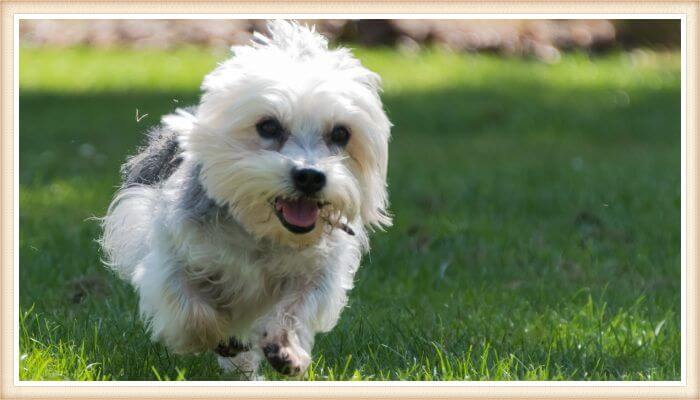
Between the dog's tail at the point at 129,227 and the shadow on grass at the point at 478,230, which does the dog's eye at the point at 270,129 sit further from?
the shadow on grass at the point at 478,230

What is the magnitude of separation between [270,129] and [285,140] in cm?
7

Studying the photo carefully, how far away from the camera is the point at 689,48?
5.82 m

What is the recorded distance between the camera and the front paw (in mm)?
4562

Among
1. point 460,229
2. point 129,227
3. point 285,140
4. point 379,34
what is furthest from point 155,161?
point 379,34

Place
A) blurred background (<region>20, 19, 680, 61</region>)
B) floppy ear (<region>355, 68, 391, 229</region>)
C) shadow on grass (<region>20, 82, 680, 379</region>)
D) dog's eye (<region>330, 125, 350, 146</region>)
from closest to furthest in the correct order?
dog's eye (<region>330, 125, 350, 146</region>) < floppy ear (<region>355, 68, 391, 229</region>) < shadow on grass (<region>20, 82, 680, 379</region>) < blurred background (<region>20, 19, 680, 61</region>)

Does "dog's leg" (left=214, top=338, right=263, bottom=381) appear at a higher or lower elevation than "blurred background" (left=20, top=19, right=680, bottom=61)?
higher

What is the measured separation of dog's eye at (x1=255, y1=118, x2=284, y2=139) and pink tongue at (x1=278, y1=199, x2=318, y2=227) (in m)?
0.26

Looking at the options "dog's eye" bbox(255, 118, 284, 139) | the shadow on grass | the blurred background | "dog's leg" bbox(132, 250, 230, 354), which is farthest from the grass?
the blurred background

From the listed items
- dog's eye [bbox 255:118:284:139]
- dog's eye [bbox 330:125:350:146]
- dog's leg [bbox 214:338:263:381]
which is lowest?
dog's leg [bbox 214:338:263:381]

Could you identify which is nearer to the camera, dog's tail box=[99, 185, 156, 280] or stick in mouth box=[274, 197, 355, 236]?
stick in mouth box=[274, 197, 355, 236]

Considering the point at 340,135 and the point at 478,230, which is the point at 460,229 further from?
the point at 340,135

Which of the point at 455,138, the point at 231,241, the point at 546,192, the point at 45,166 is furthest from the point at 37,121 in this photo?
the point at 231,241

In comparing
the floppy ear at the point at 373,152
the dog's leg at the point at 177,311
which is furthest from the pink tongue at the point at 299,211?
the dog's leg at the point at 177,311

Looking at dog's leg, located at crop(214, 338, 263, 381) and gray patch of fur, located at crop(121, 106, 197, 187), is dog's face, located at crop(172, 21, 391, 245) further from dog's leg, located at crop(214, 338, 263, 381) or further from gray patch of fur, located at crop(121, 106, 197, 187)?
dog's leg, located at crop(214, 338, 263, 381)
